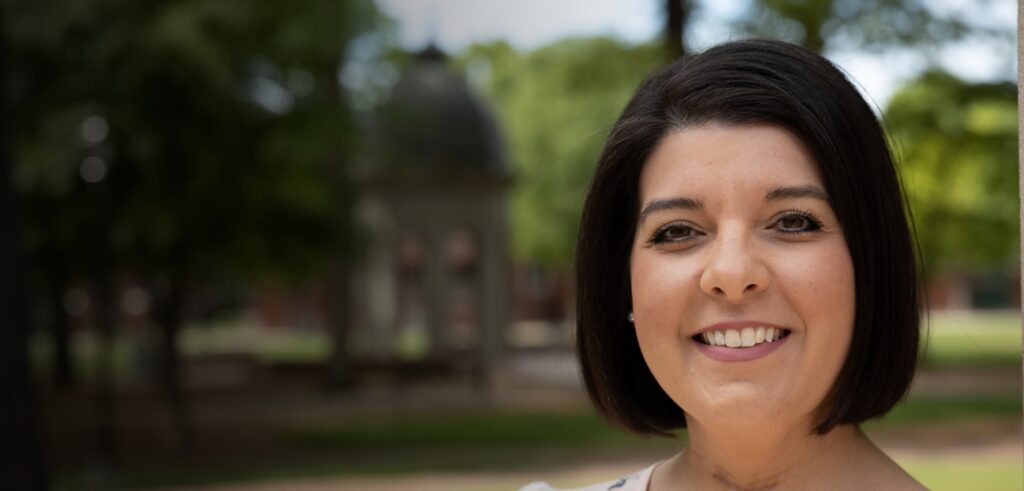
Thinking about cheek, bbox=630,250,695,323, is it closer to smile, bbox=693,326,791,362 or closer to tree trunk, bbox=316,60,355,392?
smile, bbox=693,326,791,362

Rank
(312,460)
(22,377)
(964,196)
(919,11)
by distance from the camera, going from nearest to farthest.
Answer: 1. (22,377)
2. (312,460)
3. (919,11)
4. (964,196)

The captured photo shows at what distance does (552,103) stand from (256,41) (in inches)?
1032

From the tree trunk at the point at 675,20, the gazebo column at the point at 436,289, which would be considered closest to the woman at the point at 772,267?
the tree trunk at the point at 675,20

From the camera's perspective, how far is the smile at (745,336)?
63.4 inches

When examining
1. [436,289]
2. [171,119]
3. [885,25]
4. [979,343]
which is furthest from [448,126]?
[979,343]

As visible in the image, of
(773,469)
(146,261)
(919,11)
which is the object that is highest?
(919,11)

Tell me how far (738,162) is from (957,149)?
2336 centimetres

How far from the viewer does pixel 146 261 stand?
55.7 ft

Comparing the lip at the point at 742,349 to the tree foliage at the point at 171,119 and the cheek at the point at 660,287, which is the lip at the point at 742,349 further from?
the tree foliage at the point at 171,119

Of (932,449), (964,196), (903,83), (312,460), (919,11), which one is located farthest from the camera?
(964,196)

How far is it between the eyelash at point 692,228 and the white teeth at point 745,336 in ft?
0.43

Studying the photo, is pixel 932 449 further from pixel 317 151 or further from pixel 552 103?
pixel 552 103

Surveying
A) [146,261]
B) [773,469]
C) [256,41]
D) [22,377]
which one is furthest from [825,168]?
[146,261]

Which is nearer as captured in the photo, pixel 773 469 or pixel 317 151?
pixel 773 469
